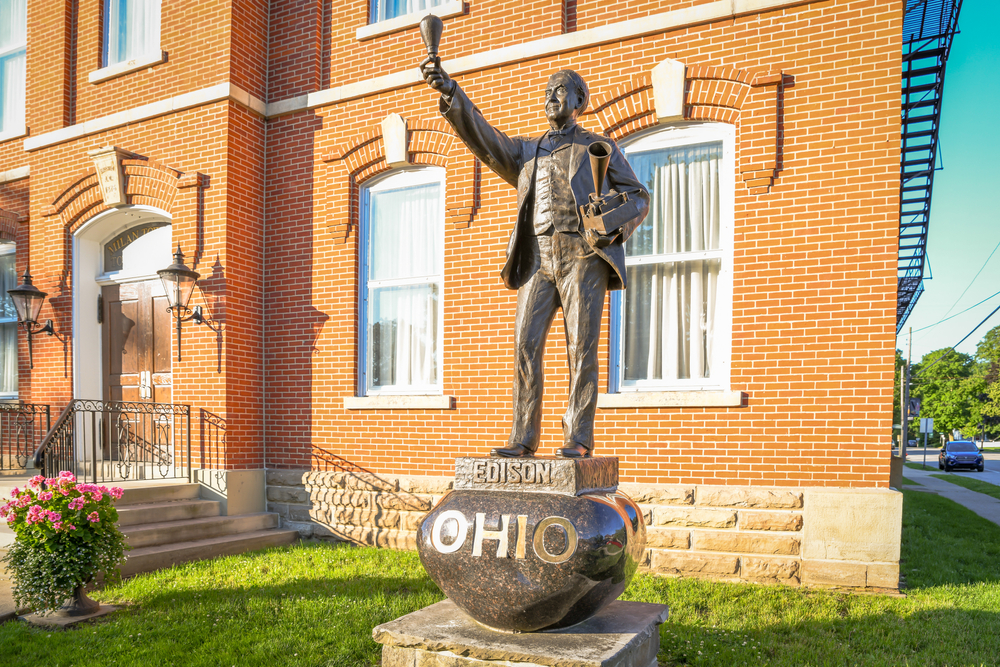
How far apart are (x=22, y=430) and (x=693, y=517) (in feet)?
31.2

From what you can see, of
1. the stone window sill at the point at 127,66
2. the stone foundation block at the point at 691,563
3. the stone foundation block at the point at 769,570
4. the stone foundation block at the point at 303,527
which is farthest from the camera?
the stone window sill at the point at 127,66

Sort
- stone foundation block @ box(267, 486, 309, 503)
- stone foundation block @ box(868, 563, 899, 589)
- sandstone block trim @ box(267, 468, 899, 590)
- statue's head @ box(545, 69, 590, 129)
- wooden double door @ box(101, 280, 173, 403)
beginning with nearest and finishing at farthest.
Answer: statue's head @ box(545, 69, 590, 129)
stone foundation block @ box(868, 563, 899, 589)
sandstone block trim @ box(267, 468, 899, 590)
stone foundation block @ box(267, 486, 309, 503)
wooden double door @ box(101, 280, 173, 403)

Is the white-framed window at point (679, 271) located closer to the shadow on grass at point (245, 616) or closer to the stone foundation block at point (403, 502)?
the stone foundation block at point (403, 502)

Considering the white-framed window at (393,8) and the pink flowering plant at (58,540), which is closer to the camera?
the pink flowering plant at (58,540)

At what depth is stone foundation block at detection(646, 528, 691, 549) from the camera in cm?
679

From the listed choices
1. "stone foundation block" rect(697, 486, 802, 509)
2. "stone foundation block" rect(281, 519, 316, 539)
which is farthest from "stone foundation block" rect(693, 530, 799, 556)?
"stone foundation block" rect(281, 519, 316, 539)

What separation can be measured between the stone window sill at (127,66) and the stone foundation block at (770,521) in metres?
9.05

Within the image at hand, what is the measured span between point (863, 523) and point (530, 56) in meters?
5.76

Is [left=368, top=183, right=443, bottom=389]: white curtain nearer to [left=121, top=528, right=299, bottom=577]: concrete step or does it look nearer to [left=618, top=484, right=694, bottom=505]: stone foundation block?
[left=121, top=528, right=299, bottom=577]: concrete step

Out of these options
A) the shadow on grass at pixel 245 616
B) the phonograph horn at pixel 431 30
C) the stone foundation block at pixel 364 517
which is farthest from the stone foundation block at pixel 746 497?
the phonograph horn at pixel 431 30

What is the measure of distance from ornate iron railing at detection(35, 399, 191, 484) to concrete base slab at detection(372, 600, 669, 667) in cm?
569

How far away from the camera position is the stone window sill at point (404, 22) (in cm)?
824

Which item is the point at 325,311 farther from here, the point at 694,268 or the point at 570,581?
the point at 570,581

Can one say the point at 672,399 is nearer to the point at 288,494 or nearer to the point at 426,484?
the point at 426,484
